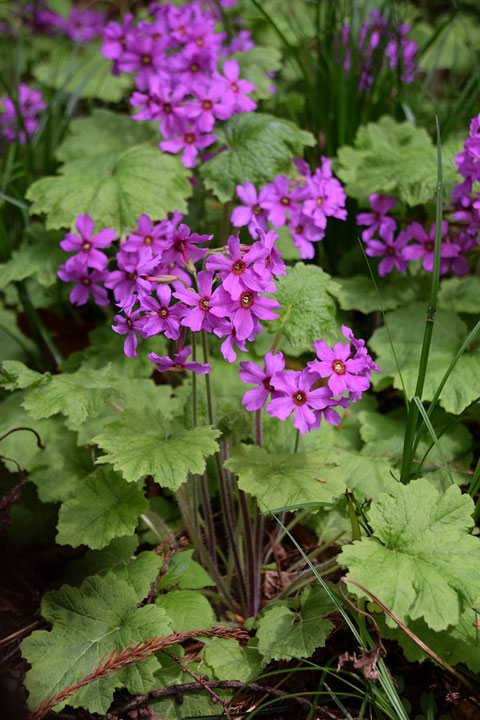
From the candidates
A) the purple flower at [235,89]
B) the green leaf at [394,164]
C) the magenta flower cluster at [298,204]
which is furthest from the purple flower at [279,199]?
the purple flower at [235,89]

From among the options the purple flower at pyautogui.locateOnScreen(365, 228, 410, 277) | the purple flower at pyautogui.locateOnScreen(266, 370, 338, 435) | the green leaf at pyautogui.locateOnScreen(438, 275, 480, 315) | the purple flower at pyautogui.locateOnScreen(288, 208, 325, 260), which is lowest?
the green leaf at pyautogui.locateOnScreen(438, 275, 480, 315)

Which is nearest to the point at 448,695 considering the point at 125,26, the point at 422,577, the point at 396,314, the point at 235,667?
the point at 422,577

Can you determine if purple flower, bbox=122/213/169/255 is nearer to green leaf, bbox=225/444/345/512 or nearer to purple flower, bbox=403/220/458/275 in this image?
green leaf, bbox=225/444/345/512

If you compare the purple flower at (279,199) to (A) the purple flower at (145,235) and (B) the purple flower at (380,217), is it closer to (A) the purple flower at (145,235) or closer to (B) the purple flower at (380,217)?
(B) the purple flower at (380,217)

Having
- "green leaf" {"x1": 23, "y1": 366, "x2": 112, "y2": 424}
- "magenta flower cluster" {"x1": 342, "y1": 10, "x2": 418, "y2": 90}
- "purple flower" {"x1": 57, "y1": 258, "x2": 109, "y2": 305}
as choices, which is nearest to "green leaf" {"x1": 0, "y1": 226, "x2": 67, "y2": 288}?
"purple flower" {"x1": 57, "y1": 258, "x2": 109, "y2": 305}

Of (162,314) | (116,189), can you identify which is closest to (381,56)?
(116,189)

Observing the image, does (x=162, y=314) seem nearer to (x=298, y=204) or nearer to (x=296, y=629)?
(x=296, y=629)

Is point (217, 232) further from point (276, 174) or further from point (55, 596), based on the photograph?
point (55, 596)
